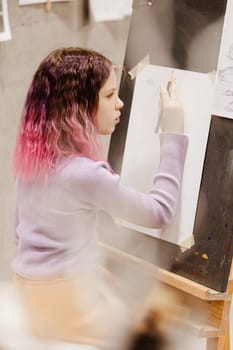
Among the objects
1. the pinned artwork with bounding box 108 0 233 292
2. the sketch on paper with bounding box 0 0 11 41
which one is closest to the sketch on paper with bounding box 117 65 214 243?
the pinned artwork with bounding box 108 0 233 292

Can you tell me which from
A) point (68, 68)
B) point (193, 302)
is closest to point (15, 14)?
point (68, 68)

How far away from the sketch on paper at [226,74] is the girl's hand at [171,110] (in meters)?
0.05

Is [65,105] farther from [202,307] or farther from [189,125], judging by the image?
[202,307]

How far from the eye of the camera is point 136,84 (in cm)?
92

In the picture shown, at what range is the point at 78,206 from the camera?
0.87 metres

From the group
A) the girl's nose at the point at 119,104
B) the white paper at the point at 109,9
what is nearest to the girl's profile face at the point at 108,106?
the girl's nose at the point at 119,104

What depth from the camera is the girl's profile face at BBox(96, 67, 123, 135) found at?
0.86 meters

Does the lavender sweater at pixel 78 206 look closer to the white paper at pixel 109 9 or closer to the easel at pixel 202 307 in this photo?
the easel at pixel 202 307

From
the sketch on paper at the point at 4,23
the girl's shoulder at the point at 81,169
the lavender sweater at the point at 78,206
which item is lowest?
the lavender sweater at the point at 78,206

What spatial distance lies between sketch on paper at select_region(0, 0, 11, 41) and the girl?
7 cm

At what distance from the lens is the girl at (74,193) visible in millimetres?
852

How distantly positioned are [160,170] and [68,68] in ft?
0.55

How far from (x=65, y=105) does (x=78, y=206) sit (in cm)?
12

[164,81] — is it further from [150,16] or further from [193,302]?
[193,302]
